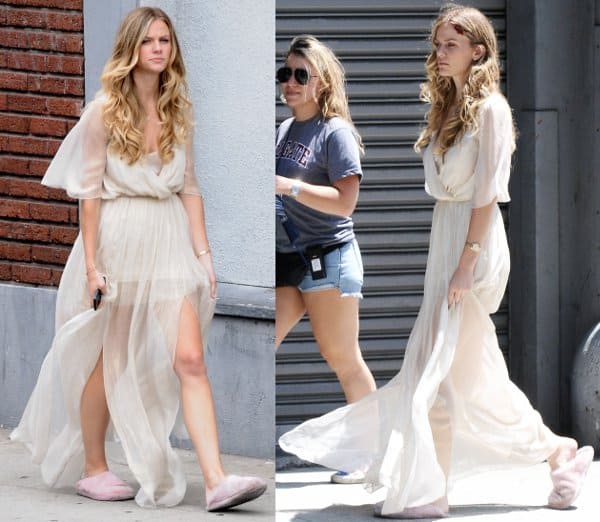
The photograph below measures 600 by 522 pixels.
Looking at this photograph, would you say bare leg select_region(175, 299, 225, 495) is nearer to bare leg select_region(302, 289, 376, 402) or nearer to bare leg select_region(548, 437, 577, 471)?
bare leg select_region(302, 289, 376, 402)

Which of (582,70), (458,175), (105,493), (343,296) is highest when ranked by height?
(582,70)

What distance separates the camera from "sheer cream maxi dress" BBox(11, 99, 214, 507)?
10.6 ft

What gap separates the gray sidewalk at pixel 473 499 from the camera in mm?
3236

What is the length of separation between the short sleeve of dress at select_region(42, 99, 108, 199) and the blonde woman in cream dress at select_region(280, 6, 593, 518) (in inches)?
28.6

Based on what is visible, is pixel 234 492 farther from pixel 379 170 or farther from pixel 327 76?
pixel 327 76

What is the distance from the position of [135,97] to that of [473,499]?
128cm

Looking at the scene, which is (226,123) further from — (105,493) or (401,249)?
(105,493)

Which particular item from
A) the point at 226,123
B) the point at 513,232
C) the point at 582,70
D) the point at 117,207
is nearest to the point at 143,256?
the point at 117,207

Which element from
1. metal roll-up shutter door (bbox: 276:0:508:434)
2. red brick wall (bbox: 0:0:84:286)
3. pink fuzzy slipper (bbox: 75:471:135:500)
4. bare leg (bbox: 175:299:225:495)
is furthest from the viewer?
pink fuzzy slipper (bbox: 75:471:135:500)

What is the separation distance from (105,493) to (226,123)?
3.42 ft

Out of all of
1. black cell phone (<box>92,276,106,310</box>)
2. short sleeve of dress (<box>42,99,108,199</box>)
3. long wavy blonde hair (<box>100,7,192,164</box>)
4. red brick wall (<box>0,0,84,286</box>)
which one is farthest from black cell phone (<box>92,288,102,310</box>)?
long wavy blonde hair (<box>100,7,192,164</box>)

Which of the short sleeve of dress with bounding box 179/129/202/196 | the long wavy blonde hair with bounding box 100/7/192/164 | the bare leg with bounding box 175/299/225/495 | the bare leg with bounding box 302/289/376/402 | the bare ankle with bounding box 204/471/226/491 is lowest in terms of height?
the bare ankle with bounding box 204/471/226/491

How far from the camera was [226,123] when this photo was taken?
3098 millimetres

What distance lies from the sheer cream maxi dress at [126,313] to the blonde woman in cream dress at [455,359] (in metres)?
0.44
